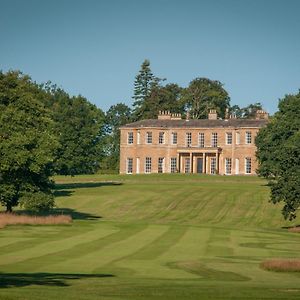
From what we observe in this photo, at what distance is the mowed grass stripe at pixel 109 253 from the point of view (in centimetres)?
3874

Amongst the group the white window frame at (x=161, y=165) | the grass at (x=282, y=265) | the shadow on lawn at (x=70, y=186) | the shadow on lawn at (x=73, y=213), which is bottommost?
the grass at (x=282, y=265)

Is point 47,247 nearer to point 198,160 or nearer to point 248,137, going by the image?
point 248,137

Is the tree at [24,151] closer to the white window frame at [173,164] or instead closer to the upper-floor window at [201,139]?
the white window frame at [173,164]

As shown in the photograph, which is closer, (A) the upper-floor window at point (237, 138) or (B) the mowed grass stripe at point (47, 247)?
(B) the mowed grass stripe at point (47, 247)

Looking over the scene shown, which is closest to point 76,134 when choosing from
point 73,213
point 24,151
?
point 73,213

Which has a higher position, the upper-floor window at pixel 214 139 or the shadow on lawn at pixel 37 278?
the upper-floor window at pixel 214 139

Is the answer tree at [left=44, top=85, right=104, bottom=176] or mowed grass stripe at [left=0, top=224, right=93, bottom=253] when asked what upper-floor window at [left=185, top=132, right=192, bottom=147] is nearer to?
tree at [left=44, top=85, right=104, bottom=176]

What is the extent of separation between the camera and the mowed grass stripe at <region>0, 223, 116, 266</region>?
137 ft

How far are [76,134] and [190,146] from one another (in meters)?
24.4

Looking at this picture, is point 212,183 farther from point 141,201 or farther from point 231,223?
point 231,223

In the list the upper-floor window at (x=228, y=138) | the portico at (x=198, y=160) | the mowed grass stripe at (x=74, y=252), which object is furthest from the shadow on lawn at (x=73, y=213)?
the upper-floor window at (x=228, y=138)

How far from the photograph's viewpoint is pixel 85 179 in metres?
140

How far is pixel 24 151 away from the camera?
77375 millimetres

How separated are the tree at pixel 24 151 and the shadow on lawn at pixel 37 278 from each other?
4172cm
